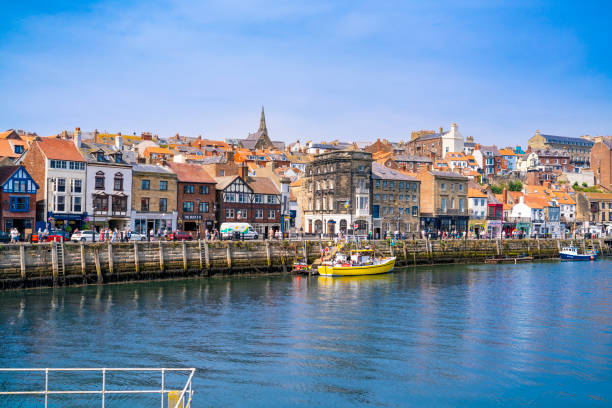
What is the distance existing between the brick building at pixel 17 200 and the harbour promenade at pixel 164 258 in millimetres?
13533

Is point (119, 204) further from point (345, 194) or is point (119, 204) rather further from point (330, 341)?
point (330, 341)

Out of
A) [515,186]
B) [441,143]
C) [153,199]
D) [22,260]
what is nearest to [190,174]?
[153,199]

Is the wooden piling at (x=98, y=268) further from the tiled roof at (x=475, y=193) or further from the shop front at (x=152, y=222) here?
the tiled roof at (x=475, y=193)

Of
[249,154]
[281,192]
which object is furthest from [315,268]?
[249,154]

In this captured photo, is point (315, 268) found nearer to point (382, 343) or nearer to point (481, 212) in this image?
point (382, 343)

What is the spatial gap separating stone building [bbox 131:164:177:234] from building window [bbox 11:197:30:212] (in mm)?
13104

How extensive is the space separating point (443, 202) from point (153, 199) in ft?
159

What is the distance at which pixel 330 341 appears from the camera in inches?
1191

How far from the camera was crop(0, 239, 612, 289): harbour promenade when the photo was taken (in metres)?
46.1

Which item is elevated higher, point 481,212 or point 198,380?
point 481,212

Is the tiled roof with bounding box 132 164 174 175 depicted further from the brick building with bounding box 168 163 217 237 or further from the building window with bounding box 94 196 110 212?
the building window with bounding box 94 196 110 212

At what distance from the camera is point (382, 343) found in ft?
98.0

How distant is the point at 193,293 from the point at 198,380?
2275 centimetres

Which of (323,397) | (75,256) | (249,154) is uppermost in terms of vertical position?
(249,154)
